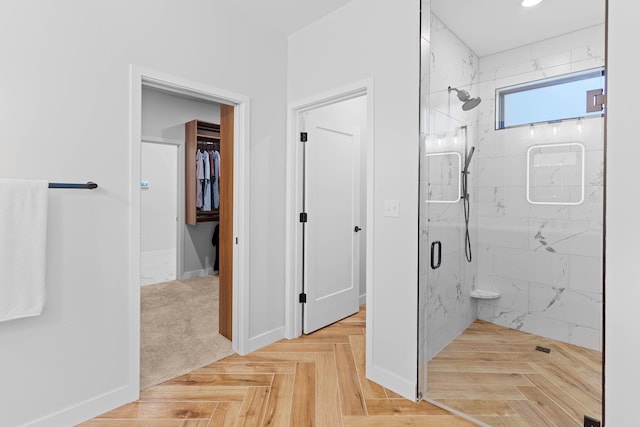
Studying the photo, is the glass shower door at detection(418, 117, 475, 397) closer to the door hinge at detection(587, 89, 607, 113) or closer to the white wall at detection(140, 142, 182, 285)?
the door hinge at detection(587, 89, 607, 113)

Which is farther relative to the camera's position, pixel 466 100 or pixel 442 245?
pixel 442 245

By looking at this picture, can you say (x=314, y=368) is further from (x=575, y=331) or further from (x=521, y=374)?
(x=575, y=331)

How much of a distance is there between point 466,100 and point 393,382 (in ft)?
6.11

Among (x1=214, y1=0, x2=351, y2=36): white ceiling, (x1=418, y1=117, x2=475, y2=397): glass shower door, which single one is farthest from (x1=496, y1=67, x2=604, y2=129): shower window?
(x1=214, y1=0, x2=351, y2=36): white ceiling

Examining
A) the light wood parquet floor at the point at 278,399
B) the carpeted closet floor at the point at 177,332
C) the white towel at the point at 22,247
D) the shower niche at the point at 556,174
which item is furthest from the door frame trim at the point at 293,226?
the white towel at the point at 22,247

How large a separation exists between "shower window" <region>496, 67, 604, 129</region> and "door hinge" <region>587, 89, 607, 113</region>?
0.01m

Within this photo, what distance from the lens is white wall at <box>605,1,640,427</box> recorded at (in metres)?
1.18

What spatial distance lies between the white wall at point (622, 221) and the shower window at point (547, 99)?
8.0 inches

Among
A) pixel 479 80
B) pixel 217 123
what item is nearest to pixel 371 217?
pixel 479 80

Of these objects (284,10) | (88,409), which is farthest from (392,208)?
(88,409)

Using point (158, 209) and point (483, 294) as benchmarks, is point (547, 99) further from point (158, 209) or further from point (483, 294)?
point (158, 209)

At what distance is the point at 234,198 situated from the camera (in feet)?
8.79

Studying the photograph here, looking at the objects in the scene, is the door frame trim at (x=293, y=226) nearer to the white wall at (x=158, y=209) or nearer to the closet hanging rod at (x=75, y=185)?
the closet hanging rod at (x=75, y=185)

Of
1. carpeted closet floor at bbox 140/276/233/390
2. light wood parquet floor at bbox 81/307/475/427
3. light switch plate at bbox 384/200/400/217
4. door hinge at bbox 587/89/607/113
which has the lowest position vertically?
light wood parquet floor at bbox 81/307/475/427
